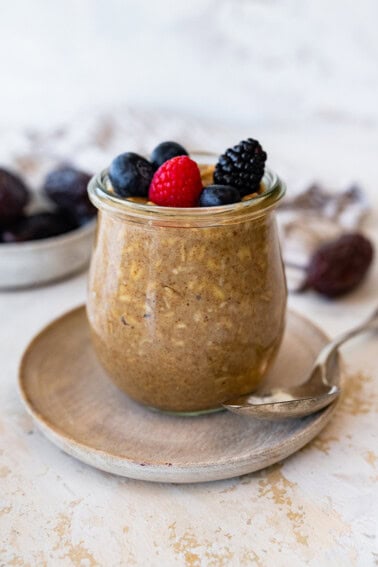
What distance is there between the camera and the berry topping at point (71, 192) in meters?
1.15

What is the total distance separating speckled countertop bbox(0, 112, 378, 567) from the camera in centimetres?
58

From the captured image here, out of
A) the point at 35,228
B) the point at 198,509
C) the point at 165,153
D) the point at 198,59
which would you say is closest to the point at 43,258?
the point at 35,228

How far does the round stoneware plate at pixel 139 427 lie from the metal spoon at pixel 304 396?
0.8 inches

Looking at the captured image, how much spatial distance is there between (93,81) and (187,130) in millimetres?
529

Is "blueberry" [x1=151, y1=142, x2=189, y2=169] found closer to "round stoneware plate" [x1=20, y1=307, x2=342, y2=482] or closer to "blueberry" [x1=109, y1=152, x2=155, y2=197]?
"blueberry" [x1=109, y1=152, x2=155, y2=197]

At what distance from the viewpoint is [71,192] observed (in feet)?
3.79

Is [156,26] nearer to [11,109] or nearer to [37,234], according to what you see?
[11,109]

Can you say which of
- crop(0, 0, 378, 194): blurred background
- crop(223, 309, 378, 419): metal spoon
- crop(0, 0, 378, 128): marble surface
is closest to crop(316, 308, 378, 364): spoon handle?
crop(223, 309, 378, 419): metal spoon

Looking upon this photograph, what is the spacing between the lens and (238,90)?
2.03m

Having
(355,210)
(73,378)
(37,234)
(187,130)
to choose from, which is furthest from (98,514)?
(187,130)

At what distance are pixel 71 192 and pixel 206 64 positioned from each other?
1040 millimetres

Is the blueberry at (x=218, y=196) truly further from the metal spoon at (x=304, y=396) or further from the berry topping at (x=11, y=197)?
the berry topping at (x=11, y=197)

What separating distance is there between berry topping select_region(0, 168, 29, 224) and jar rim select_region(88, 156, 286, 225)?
45 centimetres

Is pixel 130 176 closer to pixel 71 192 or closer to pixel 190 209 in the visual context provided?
pixel 190 209
